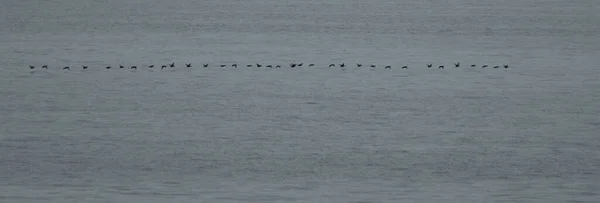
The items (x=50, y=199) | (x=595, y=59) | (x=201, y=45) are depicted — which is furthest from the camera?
(x=201, y=45)

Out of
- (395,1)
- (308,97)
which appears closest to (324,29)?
(308,97)

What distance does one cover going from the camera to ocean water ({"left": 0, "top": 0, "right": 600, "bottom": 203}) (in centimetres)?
2445

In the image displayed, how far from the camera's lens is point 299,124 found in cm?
3259

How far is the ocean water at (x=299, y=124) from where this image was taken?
24.5 m

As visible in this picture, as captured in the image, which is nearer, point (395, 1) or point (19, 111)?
point (19, 111)

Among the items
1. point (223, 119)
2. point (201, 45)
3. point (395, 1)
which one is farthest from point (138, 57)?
point (395, 1)

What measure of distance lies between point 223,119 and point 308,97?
550 cm

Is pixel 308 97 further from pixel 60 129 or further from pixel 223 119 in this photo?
pixel 60 129

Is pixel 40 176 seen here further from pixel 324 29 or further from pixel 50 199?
pixel 324 29

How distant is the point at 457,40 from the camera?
229ft

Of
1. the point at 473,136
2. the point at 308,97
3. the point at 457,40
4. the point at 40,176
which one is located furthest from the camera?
→ the point at 457,40

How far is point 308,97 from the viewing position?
38.4 m

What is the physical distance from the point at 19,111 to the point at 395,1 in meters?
133

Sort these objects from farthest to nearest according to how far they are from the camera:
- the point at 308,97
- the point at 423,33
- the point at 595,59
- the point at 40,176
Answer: the point at 423,33, the point at 595,59, the point at 308,97, the point at 40,176
